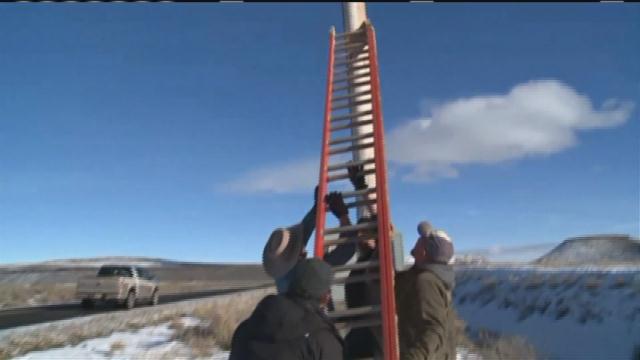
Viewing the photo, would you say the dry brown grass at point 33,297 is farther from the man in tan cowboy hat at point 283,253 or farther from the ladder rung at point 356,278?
the man in tan cowboy hat at point 283,253

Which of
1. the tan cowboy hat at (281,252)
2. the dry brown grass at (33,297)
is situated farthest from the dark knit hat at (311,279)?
the dry brown grass at (33,297)

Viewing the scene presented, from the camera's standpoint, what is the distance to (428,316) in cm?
397

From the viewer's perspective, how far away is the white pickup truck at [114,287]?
20.8 m

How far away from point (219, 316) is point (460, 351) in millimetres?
7863

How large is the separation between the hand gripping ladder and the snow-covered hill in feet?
26.6

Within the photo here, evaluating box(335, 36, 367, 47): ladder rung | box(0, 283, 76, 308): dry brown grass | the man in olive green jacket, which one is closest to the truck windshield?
box(0, 283, 76, 308): dry brown grass

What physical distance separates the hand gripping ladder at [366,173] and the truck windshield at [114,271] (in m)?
16.1

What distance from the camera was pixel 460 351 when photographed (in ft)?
39.0

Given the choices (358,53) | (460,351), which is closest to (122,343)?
(460,351)

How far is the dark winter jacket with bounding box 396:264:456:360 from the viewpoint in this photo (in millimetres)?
3910


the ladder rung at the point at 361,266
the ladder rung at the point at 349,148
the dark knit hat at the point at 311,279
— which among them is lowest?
the ladder rung at the point at 361,266

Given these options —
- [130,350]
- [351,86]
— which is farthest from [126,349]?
[351,86]

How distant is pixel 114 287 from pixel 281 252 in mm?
18016

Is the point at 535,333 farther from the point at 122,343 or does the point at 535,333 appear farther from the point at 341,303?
the point at 122,343
